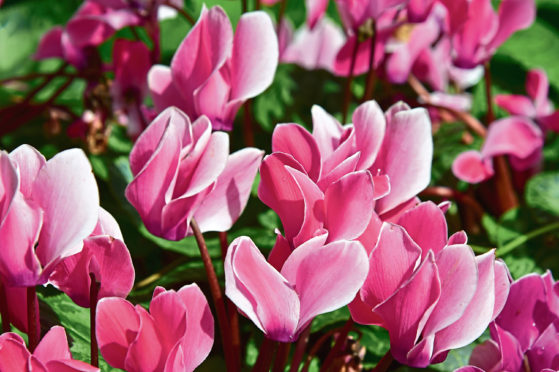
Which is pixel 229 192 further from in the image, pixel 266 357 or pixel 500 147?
pixel 500 147

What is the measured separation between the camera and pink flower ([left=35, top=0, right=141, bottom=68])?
67cm

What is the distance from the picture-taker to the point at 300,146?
403 millimetres

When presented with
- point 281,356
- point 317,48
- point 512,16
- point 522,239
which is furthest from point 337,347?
point 317,48

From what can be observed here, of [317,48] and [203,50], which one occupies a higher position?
[203,50]

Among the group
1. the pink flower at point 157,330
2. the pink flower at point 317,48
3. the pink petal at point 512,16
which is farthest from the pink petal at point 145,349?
the pink flower at point 317,48

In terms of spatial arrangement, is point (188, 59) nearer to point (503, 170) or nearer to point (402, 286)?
point (402, 286)

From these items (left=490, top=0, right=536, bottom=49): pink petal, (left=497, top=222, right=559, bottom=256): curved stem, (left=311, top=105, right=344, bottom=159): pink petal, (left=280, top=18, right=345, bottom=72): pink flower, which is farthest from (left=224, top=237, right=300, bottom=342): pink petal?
(left=280, top=18, right=345, bottom=72): pink flower

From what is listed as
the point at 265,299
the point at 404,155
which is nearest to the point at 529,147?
the point at 404,155

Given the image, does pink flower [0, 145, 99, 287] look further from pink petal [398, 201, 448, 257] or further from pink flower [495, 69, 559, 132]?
pink flower [495, 69, 559, 132]

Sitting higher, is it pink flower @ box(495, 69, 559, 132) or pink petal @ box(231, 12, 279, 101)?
pink petal @ box(231, 12, 279, 101)

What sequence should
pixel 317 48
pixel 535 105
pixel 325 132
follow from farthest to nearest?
pixel 317 48 → pixel 535 105 → pixel 325 132

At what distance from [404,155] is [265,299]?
13cm

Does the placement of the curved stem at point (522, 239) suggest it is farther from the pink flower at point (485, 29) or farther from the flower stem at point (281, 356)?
the flower stem at point (281, 356)

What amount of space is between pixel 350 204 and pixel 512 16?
1.31ft
